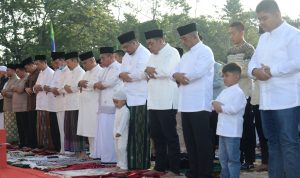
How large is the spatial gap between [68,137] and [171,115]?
3077 mm

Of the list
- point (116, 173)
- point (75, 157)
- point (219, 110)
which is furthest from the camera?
point (75, 157)

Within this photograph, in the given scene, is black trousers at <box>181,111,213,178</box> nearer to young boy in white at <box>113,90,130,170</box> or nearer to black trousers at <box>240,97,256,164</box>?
black trousers at <box>240,97,256,164</box>

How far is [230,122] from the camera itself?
5125 mm

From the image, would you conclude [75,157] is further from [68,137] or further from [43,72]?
[43,72]

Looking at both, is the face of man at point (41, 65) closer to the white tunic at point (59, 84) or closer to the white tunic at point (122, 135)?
the white tunic at point (59, 84)

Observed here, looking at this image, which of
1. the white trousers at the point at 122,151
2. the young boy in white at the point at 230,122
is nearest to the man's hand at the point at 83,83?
the white trousers at the point at 122,151

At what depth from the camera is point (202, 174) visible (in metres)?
5.41

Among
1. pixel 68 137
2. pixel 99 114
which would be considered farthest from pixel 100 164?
pixel 68 137

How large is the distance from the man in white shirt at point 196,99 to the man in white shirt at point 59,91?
3884 millimetres

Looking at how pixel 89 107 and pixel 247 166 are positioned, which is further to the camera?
pixel 89 107

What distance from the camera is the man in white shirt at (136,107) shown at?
666cm

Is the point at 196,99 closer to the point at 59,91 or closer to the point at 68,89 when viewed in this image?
the point at 68,89

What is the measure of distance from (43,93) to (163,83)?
3.98m

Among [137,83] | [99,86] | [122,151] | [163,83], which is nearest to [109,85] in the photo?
[99,86]
